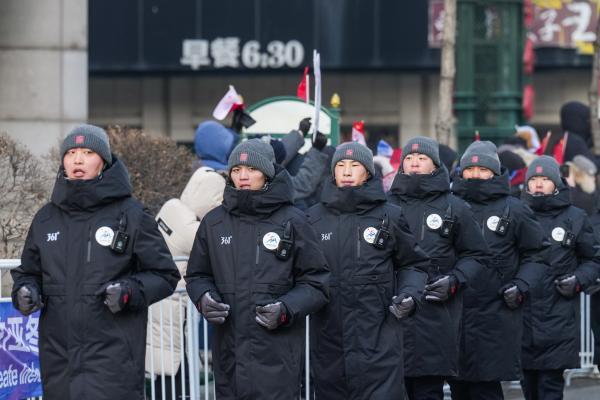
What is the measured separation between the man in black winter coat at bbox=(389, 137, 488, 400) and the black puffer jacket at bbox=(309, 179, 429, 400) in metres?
0.85

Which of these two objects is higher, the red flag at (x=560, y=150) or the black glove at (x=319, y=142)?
the black glove at (x=319, y=142)

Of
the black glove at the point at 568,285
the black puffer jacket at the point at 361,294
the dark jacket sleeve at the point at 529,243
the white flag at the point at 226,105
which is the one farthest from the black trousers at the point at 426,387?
the white flag at the point at 226,105

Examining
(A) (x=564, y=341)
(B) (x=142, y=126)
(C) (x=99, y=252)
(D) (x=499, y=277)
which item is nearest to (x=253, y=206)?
(C) (x=99, y=252)

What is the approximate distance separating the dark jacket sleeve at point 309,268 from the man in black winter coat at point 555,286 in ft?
11.4

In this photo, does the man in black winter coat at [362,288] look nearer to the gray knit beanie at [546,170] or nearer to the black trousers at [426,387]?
the black trousers at [426,387]

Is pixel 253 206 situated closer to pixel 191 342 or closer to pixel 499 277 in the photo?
pixel 191 342

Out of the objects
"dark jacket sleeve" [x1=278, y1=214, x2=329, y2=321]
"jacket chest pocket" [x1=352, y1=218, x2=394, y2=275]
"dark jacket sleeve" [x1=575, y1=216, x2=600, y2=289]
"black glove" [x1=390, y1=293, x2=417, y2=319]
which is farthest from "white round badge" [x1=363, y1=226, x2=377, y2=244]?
"dark jacket sleeve" [x1=575, y1=216, x2=600, y2=289]

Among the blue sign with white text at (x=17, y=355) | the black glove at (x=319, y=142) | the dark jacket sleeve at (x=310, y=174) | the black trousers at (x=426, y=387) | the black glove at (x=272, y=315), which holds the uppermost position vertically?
the black glove at (x=319, y=142)

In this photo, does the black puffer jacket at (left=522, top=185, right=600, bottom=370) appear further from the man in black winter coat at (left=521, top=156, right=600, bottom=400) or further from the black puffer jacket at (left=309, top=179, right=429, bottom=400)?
the black puffer jacket at (left=309, top=179, right=429, bottom=400)

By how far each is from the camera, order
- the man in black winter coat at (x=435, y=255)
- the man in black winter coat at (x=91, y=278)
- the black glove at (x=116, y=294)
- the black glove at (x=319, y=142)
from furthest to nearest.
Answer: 1. the black glove at (x=319, y=142)
2. the man in black winter coat at (x=435, y=255)
3. the man in black winter coat at (x=91, y=278)
4. the black glove at (x=116, y=294)

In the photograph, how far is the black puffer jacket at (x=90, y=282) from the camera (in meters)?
7.13

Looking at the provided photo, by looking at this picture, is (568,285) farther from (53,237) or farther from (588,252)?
(53,237)

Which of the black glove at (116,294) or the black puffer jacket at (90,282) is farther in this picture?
the black puffer jacket at (90,282)

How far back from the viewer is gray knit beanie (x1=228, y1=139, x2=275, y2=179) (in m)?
7.73
